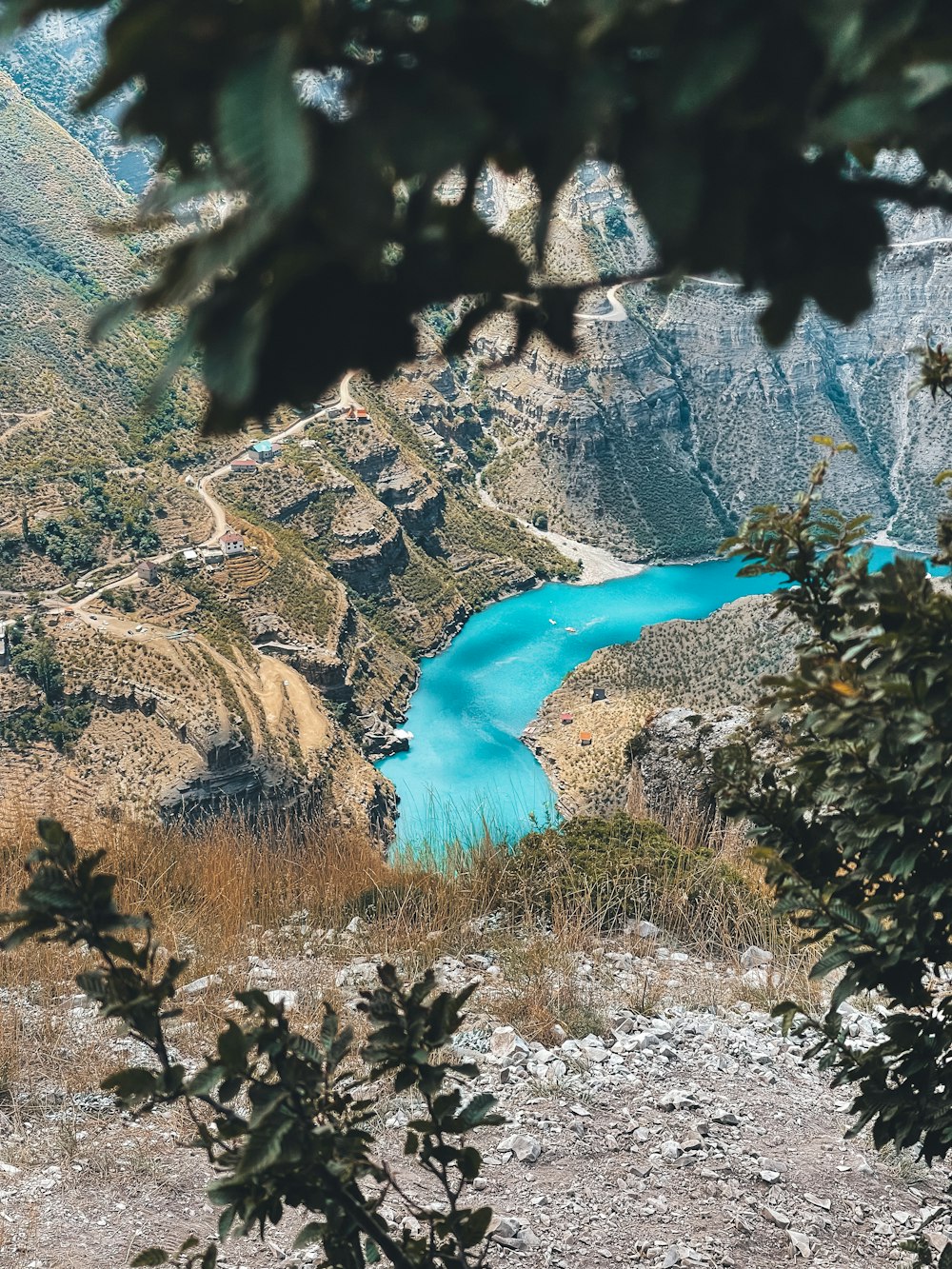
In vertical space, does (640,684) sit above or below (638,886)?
above

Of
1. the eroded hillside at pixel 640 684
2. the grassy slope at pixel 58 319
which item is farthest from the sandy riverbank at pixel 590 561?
the grassy slope at pixel 58 319

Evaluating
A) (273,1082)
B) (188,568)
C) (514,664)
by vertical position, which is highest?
(188,568)

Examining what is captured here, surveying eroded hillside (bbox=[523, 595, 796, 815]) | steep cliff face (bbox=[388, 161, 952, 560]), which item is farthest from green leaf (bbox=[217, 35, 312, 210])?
steep cliff face (bbox=[388, 161, 952, 560])

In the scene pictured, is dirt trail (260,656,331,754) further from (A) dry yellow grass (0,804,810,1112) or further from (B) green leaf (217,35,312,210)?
(B) green leaf (217,35,312,210)

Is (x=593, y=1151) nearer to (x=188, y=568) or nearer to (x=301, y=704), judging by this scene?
(x=301, y=704)

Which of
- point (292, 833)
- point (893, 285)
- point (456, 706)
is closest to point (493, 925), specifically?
point (292, 833)

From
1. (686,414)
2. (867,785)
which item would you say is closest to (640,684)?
(867,785)

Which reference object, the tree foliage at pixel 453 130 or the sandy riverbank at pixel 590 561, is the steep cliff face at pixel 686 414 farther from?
the tree foliage at pixel 453 130
